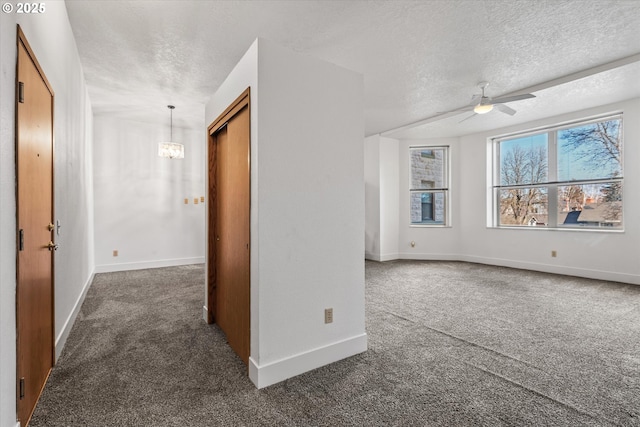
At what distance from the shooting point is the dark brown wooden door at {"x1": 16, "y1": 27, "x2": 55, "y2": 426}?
1499mm

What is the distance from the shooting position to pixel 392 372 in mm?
2033

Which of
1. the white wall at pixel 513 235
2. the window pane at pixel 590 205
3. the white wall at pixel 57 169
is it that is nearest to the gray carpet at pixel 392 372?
the white wall at pixel 57 169

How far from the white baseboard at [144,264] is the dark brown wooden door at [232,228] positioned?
3.49 m

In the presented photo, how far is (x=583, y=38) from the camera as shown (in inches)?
115

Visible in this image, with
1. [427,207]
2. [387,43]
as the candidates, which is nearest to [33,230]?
[387,43]

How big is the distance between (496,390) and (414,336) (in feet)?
2.69

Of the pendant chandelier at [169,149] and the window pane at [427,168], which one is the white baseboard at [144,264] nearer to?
the pendant chandelier at [169,149]

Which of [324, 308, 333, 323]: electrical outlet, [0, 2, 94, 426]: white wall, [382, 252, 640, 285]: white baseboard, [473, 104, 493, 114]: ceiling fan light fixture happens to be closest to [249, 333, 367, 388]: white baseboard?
[324, 308, 333, 323]: electrical outlet

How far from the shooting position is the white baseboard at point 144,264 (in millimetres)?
5254

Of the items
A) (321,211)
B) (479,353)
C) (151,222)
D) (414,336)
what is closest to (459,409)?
(479,353)

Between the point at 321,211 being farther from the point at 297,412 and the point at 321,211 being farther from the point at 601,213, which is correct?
the point at 601,213

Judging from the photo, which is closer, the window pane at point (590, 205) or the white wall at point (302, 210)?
the white wall at point (302, 210)

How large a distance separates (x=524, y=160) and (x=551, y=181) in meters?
0.65

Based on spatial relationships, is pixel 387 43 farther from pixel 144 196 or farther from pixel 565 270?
pixel 144 196
